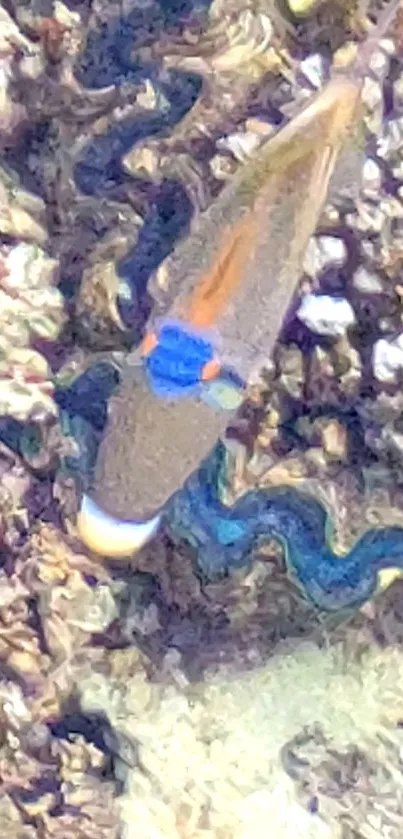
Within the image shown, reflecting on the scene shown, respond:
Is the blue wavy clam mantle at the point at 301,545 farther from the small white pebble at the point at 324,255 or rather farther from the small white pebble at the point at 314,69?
the small white pebble at the point at 314,69

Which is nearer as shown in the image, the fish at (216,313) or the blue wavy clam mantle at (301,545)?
the fish at (216,313)

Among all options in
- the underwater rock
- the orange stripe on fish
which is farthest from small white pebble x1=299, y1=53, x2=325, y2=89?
the underwater rock

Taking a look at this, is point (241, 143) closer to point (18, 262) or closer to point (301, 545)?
point (18, 262)

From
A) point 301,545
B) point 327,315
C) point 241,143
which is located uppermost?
point 241,143

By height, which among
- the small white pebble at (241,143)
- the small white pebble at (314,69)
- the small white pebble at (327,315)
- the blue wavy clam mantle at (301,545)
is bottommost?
the blue wavy clam mantle at (301,545)

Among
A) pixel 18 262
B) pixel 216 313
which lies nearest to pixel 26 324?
pixel 18 262

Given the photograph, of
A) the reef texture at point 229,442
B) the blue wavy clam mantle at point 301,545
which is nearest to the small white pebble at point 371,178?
the reef texture at point 229,442
